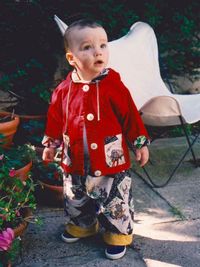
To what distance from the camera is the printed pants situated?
2678 millimetres

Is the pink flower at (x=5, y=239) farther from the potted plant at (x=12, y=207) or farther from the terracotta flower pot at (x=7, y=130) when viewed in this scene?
the terracotta flower pot at (x=7, y=130)

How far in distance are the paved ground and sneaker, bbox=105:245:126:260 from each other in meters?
0.03

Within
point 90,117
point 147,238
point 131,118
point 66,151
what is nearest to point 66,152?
point 66,151

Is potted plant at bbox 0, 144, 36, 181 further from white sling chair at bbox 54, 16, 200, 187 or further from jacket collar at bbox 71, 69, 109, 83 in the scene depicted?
white sling chair at bbox 54, 16, 200, 187

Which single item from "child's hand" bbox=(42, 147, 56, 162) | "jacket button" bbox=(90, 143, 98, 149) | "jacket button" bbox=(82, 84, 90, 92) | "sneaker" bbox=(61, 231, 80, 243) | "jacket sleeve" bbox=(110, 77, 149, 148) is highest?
"jacket button" bbox=(82, 84, 90, 92)

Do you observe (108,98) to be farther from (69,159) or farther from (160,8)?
(160,8)

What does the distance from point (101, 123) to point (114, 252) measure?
2.32 feet

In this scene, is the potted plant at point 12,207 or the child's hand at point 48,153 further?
the child's hand at point 48,153

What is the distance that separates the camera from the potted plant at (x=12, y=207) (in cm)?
254

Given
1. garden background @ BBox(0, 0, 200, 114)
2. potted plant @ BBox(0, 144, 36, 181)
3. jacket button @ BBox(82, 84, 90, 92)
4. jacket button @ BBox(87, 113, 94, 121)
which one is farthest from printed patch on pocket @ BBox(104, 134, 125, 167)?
garden background @ BBox(0, 0, 200, 114)

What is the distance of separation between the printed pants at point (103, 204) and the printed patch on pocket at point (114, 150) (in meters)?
0.08

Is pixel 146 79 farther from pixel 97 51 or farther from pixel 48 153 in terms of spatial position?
pixel 97 51

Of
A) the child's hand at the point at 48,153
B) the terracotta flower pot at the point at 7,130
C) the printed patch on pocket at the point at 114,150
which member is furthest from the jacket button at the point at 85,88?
the terracotta flower pot at the point at 7,130

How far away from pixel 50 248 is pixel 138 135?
81cm
